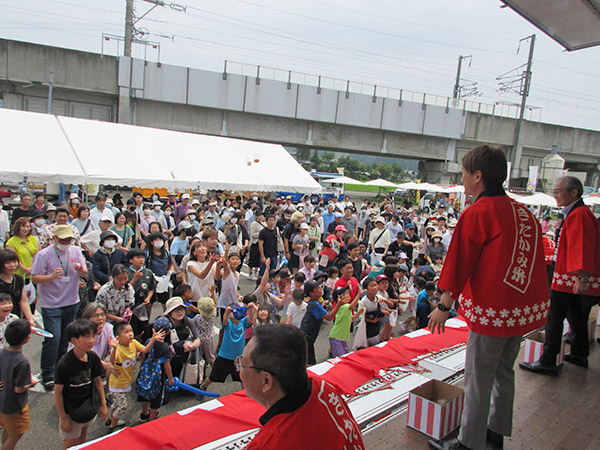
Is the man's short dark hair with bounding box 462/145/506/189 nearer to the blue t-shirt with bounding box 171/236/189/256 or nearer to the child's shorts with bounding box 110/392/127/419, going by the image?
the child's shorts with bounding box 110/392/127/419

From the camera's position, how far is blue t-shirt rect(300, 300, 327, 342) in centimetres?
503

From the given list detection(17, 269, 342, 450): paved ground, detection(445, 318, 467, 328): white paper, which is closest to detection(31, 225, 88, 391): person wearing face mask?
A: detection(17, 269, 342, 450): paved ground

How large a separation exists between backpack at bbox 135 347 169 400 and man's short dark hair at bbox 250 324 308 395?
2.97 metres

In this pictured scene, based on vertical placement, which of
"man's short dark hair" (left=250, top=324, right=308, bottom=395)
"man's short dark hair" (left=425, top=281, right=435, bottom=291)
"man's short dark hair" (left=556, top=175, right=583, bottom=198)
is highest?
"man's short dark hair" (left=556, top=175, right=583, bottom=198)

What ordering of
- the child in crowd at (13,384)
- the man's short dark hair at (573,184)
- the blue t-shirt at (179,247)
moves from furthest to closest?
the blue t-shirt at (179,247)
the man's short dark hair at (573,184)
the child in crowd at (13,384)

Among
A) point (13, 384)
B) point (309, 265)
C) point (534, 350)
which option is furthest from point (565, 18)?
point (13, 384)

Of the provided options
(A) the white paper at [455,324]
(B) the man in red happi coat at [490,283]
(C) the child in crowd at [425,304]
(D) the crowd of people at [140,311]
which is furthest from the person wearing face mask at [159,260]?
(B) the man in red happi coat at [490,283]

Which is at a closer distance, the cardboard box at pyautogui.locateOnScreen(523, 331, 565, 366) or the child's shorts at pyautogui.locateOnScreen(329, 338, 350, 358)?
the cardboard box at pyautogui.locateOnScreen(523, 331, 565, 366)

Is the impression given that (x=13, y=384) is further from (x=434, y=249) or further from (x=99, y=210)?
(x=434, y=249)

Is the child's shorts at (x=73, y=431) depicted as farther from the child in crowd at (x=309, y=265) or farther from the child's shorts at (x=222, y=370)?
the child in crowd at (x=309, y=265)

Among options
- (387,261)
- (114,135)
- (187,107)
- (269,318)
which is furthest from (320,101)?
(269,318)

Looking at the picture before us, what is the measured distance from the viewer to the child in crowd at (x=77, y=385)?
3202mm

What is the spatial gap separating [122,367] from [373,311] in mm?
3200

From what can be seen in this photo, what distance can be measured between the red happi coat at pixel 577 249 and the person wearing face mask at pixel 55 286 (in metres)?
4.99
